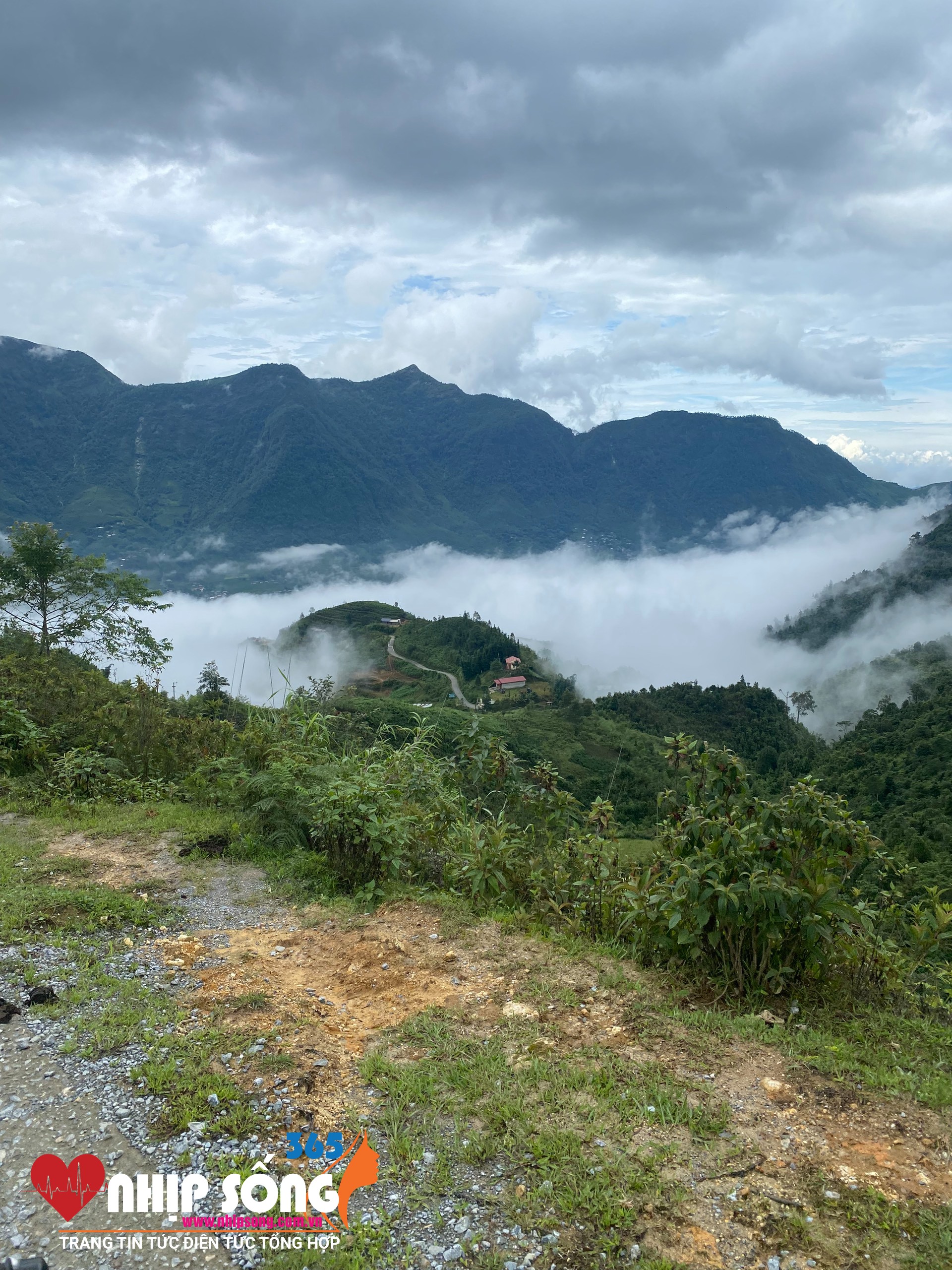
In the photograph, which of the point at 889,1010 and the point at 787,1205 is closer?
the point at 787,1205

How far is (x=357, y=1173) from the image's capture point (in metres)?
3.30

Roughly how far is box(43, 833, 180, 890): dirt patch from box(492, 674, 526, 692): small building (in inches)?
3583

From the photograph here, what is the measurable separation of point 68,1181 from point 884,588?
6990 inches

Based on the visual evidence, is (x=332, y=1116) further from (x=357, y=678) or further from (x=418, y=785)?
(x=357, y=678)

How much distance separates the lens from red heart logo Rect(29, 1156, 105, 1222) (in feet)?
10.0

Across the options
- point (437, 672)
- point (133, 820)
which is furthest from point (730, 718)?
point (133, 820)

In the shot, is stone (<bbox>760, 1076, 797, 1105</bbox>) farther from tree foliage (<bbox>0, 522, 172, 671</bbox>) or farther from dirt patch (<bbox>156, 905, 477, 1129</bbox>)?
tree foliage (<bbox>0, 522, 172, 671</bbox>)

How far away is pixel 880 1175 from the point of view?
3.27m

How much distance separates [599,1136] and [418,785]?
474 cm

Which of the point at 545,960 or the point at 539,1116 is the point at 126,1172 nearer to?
the point at 539,1116

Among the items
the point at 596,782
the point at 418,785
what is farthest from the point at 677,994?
the point at 596,782

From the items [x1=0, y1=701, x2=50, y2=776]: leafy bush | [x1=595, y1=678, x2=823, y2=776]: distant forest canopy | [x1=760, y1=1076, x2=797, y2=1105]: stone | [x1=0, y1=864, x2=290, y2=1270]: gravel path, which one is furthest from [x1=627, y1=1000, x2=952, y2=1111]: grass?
[x1=595, y1=678, x2=823, y2=776]: distant forest canopy

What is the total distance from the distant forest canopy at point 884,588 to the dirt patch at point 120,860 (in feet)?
545

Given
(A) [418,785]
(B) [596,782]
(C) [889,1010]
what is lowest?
(B) [596,782]
